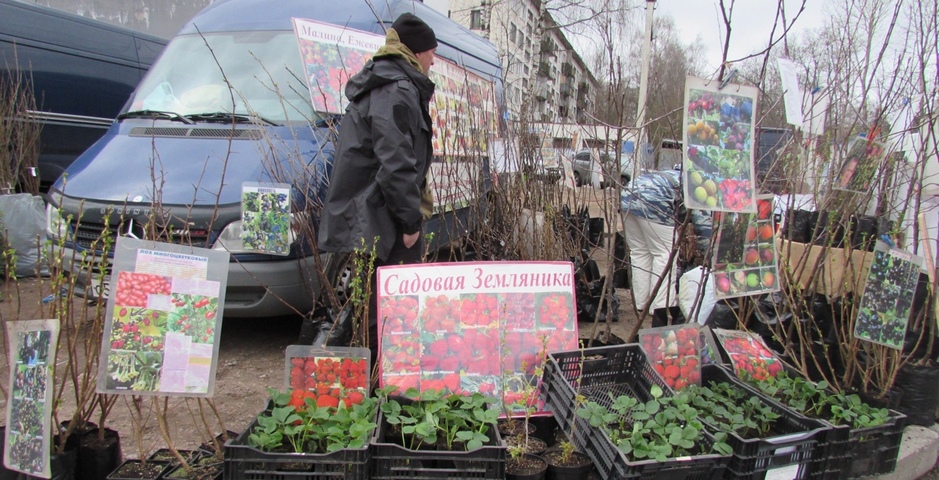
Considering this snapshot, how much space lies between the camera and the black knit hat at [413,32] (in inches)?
108

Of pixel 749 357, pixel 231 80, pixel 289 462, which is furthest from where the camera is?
pixel 231 80

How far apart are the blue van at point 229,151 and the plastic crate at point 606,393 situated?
160 centimetres

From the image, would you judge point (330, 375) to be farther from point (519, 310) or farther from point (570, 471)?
point (570, 471)

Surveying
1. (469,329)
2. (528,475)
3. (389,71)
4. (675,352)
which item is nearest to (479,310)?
(469,329)

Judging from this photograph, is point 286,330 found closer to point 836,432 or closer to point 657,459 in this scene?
point 657,459

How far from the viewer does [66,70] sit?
710 centimetres

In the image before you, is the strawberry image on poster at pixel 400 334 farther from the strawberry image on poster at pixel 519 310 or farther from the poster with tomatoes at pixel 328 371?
the strawberry image on poster at pixel 519 310

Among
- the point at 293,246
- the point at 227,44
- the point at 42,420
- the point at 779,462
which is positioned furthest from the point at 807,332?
the point at 227,44

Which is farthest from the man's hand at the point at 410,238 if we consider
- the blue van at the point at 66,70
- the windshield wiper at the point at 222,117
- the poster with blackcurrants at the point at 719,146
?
the blue van at the point at 66,70

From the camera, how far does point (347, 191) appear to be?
2.74m

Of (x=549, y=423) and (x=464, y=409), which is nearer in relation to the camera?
(x=464, y=409)

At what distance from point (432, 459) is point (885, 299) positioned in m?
2.42

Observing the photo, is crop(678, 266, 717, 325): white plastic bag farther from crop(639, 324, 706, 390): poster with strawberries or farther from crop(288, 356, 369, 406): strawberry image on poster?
crop(288, 356, 369, 406): strawberry image on poster

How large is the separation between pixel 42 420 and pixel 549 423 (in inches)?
69.0
